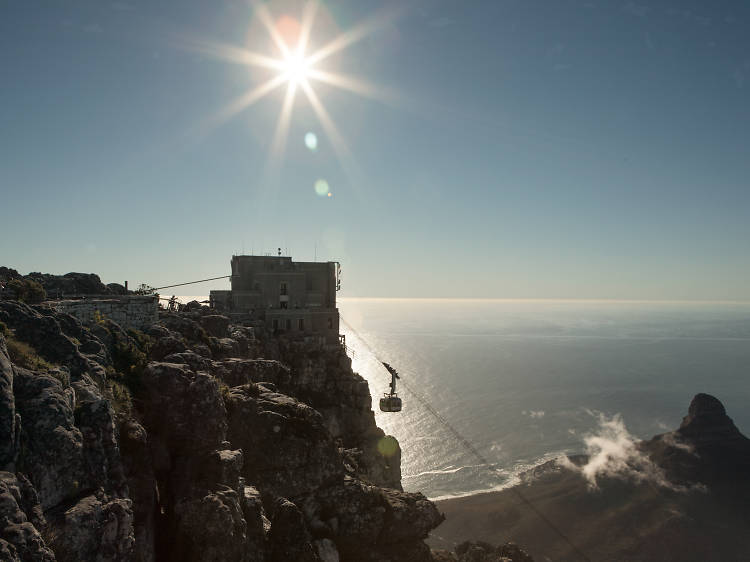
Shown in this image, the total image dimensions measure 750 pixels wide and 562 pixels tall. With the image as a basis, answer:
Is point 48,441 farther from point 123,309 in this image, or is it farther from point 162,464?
point 123,309

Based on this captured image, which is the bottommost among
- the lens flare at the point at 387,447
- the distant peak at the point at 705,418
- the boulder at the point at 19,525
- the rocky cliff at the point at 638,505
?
the rocky cliff at the point at 638,505

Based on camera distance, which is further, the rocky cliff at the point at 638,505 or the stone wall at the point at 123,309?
the rocky cliff at the point at 638,505

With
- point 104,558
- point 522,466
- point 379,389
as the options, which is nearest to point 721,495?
point 522,466

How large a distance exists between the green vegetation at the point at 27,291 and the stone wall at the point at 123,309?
1.39m

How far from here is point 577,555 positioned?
275 feet

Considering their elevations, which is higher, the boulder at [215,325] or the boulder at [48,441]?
the boulder at [215,325]

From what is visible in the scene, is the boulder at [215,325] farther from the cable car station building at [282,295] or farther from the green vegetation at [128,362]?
the cable car station building at [282,295]

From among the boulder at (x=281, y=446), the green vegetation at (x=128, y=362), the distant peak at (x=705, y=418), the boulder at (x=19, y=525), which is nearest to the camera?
the boulder at (x=19, y=525)

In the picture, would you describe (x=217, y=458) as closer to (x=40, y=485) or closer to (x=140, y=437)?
(x=140, y=437)

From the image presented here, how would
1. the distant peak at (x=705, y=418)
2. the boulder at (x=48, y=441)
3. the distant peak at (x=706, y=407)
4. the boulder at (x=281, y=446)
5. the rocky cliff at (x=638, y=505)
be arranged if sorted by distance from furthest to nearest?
the distant peak at (x=706, y=407) → the distant peak at (x=705, y=418) → the rocky cliff at (x=638, y=505) → the boulder at (x=281, y=446) → the boulder at (x=48, y=441)

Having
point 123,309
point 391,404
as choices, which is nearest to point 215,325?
point 123,309

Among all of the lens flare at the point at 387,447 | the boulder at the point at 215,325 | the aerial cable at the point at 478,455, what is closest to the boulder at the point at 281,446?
the boulder at the point at 215,325

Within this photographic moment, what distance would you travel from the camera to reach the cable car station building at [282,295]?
63781mm

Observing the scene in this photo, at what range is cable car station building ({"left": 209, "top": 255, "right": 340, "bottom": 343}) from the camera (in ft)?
209
